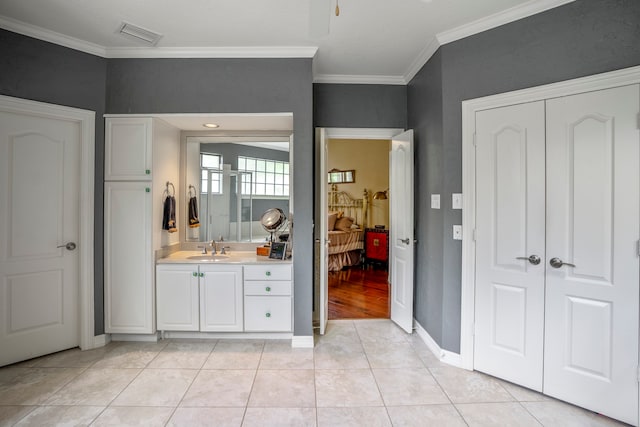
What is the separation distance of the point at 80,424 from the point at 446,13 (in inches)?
146

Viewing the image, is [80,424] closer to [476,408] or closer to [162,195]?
[162,195]

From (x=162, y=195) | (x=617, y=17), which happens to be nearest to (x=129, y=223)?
(x=162, y=195)

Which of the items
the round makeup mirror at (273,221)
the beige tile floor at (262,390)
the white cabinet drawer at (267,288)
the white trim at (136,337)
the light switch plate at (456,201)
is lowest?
the beige tile floor at (262,390)

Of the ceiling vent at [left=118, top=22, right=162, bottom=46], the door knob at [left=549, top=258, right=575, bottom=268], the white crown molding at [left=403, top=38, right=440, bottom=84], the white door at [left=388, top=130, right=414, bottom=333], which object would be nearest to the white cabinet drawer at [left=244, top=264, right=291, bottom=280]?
the white door at [left=388, top=130, right=414, bottom=333]

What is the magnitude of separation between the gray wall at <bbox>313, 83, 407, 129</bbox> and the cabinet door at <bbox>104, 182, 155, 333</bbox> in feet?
6.64

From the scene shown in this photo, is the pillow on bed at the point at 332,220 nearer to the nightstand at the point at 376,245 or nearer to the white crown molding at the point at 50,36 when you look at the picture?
the nightstand at the point at 376,245

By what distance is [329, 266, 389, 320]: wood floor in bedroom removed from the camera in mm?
3674

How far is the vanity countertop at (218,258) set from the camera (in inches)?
112

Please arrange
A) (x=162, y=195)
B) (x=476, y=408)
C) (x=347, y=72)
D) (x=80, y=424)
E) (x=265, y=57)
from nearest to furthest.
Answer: (x=80, y=424)
(x=476, y=408)
(x=265, y=57)
(x=162, y=195)
(x=347, y=72)

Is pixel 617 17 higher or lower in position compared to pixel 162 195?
higher

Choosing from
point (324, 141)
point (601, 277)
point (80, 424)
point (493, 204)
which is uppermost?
point (324, 141)

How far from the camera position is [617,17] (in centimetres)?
185

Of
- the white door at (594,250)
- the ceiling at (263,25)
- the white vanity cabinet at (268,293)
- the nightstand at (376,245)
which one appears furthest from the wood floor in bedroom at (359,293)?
the ceiling at (263,25)

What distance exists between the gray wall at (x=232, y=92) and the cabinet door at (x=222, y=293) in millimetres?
553
